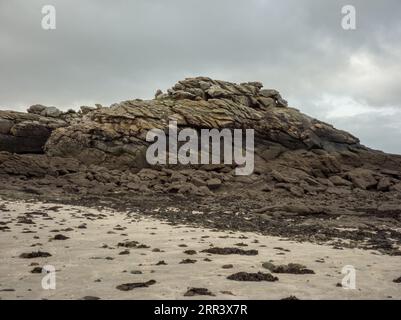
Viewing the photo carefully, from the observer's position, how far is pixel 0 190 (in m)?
45.7

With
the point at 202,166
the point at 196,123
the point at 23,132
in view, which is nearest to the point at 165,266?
the point at 202,166

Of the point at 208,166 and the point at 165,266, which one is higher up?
the point at 208,166

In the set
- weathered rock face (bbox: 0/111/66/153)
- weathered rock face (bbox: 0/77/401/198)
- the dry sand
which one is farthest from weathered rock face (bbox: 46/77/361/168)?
the dry sand

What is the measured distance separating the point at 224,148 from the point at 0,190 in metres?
33.7

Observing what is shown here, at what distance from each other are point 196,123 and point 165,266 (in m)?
52.8

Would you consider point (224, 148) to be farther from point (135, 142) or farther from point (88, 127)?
point (88, 127)

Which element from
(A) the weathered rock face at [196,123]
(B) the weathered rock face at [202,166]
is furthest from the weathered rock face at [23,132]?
(A) the weathered rock face at [196,123]

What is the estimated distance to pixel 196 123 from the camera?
67.9m

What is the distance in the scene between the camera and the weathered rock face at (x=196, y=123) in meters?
64.2

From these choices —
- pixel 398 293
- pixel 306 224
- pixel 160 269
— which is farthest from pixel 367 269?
pixel 306 224

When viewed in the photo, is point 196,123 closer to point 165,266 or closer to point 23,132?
point 23,132

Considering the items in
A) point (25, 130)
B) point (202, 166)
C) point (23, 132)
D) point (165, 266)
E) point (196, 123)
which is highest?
point (196, 123)

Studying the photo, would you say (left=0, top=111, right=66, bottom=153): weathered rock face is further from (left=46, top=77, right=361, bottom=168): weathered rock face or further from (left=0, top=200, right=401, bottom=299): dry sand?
(left=0, top=200, right=401, bottom=299): dry sand

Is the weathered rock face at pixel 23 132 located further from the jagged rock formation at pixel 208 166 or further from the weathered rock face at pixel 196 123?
the weathered rock face at pixel 196 123
